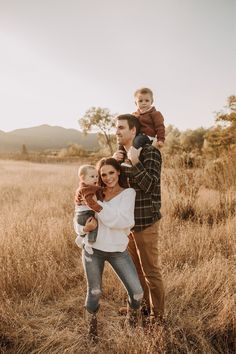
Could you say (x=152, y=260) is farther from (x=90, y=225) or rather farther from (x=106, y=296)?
(x=106, y=296)

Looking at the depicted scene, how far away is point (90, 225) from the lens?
239 centimetres

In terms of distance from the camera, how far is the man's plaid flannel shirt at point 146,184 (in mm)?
2510

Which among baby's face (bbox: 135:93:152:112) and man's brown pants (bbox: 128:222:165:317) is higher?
baby's face (bbox: 135:93:152:112)

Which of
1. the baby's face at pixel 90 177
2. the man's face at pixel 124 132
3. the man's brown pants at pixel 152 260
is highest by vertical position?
the man's face at pixel 124 132

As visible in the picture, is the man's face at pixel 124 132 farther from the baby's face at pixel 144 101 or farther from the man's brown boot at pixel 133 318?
the man's brown boot at pixel 133 318

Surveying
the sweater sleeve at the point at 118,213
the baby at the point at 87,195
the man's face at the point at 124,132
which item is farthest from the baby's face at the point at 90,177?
the man's face at the point at 124,132

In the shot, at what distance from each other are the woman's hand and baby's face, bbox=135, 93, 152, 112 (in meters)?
1.58

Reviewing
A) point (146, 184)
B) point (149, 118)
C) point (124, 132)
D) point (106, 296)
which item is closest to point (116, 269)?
point (146, 184)

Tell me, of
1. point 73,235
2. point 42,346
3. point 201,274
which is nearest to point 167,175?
point 73,235

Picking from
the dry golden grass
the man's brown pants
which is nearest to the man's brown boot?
the dry golden grass

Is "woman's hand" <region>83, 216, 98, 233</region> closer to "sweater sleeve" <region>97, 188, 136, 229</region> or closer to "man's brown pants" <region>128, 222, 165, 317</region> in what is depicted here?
"sweater sleeve" <region>97, 188, 136, 229</region>

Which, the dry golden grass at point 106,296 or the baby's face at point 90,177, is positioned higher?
the baby's face at point 90,177

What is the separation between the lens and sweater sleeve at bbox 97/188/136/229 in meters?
2.37

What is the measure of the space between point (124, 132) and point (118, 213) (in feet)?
2.27
